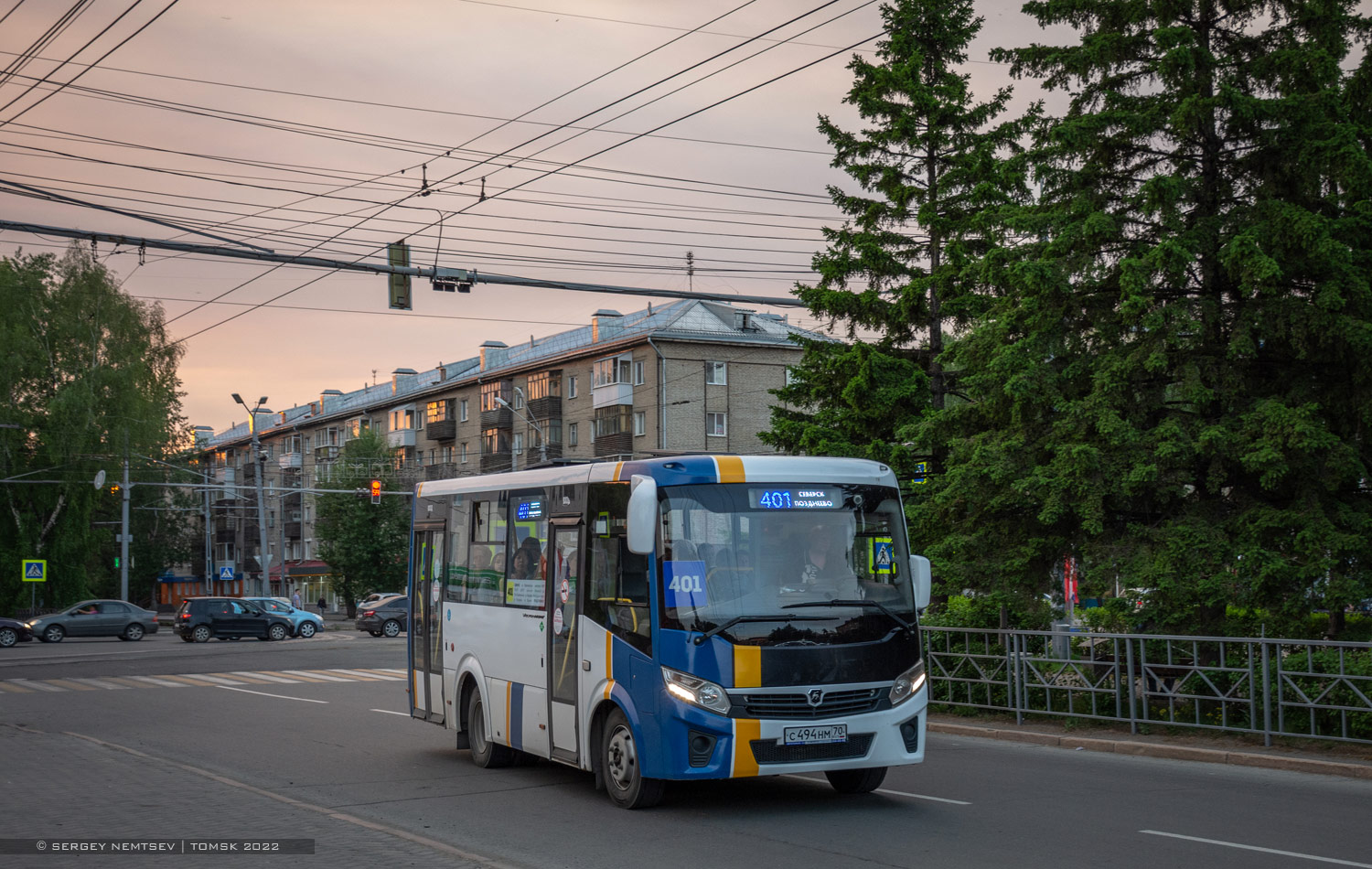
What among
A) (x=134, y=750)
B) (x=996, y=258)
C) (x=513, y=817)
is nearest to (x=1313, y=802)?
(x=513, y=817)

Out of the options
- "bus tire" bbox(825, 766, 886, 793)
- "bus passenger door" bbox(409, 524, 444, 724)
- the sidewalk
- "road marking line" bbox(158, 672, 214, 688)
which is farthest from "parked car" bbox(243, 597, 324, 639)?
"bus tire" bbox(825, 766, 886, 793)

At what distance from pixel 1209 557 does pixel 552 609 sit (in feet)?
25.8

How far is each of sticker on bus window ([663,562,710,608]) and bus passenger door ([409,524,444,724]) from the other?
→ 4.71 m

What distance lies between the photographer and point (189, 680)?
27.2m

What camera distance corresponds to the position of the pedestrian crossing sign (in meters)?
10.5

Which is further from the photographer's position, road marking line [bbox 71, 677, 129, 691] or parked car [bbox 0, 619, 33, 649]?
parked car [bbox 0, 619, 33, 649]

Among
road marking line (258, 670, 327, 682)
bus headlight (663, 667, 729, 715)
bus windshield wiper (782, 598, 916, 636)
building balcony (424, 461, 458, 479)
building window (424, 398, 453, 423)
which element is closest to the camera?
bus headlight (663, 667, 729, 715)

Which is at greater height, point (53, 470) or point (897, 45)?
point (897, 45)

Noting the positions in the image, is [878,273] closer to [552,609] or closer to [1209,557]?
[1209,557]

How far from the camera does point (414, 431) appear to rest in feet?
280

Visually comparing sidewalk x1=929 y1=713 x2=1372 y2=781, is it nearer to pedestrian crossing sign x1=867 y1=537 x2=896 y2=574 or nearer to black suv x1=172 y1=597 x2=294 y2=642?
pedestrian crossing sign x1=867 y1=537 x2=896 y2=574

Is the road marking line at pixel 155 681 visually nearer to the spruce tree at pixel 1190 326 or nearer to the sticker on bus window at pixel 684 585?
the spruce tree at pixel 1190 326

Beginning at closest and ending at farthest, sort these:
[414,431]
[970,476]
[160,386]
→ [970,476]
[160,386]
[414,431]

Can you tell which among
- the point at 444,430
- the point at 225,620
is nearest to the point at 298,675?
the point at 225,620
